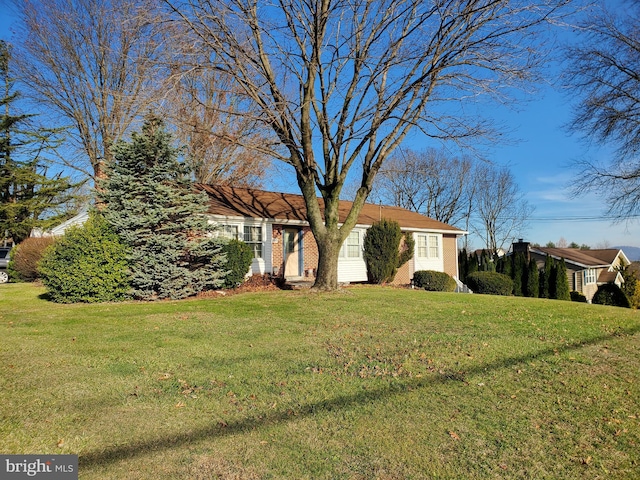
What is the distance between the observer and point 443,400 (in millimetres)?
4320

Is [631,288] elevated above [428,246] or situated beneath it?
situated beneath

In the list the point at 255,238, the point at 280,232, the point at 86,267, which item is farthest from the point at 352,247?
the point at 86,267

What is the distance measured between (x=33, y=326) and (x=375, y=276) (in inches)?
555

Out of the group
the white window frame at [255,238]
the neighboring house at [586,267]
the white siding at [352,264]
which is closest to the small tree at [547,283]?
the neighboring house at [586,267]

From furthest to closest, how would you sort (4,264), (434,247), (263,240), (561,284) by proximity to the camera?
(561,284) < (434,247) < (4,264) < (263,240)

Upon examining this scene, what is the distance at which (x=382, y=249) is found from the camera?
62.2 ft

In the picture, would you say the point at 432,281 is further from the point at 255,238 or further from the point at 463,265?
the point at 463,265

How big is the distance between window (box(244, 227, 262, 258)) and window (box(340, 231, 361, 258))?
4330mm

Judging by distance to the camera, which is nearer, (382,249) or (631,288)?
(382,249)

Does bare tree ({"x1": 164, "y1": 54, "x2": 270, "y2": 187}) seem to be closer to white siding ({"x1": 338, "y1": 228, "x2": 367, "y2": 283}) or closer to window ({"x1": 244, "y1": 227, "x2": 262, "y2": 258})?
window ({"x1": 244, "y1": 227, "x2": 262, "y2": 258})

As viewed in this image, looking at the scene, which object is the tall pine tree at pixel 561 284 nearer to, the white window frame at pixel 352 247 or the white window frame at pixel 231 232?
the white window frame at pixel 352 247

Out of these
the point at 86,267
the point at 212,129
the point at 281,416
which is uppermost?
the point at 212,129

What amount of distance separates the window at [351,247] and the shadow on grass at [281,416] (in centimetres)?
1321

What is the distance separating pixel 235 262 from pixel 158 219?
2930 mm
